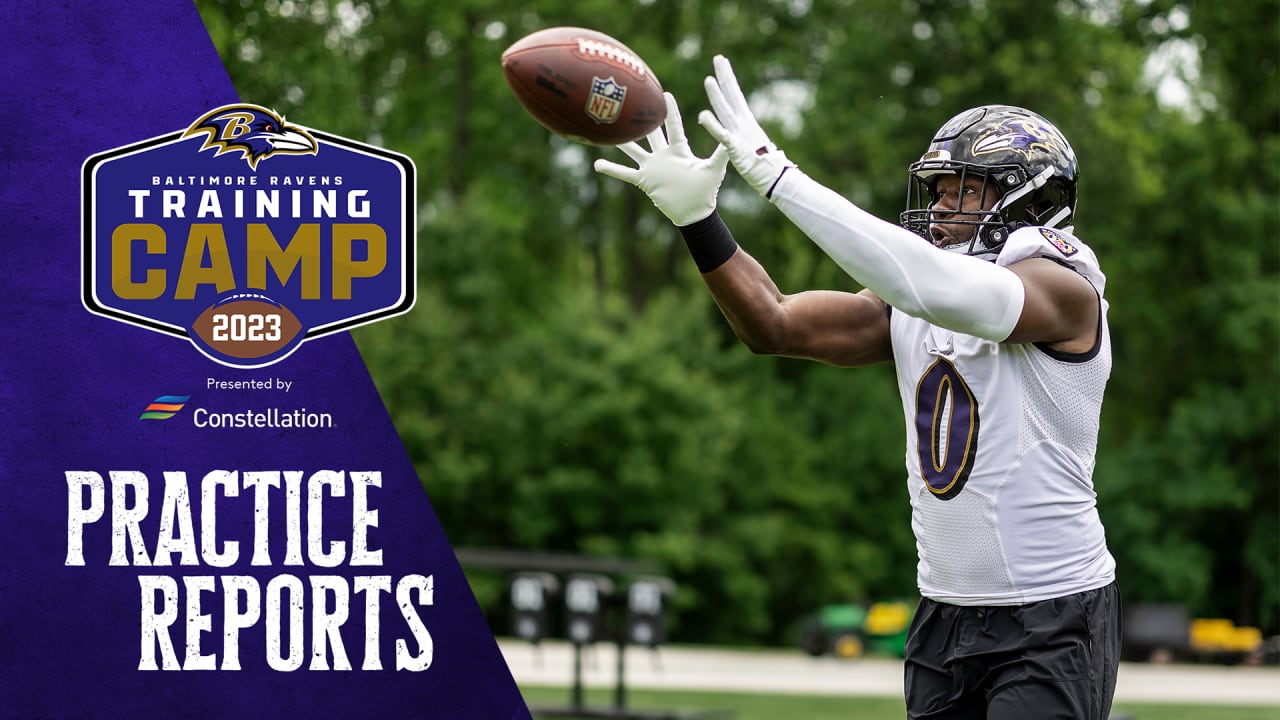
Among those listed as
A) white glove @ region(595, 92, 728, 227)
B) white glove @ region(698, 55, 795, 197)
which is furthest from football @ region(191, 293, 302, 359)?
white glove @ region(698, 55, 795, 197)

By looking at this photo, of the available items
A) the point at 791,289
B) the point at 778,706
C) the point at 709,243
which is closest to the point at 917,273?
the point at 709,243

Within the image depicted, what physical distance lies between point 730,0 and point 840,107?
9.18 feet

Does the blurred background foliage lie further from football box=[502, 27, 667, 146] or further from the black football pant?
the black football pant

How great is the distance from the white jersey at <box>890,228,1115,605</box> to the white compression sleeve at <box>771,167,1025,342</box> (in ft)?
0.54

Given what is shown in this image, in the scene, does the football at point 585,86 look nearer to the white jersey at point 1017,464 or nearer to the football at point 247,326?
the white jersey at point 1017,464

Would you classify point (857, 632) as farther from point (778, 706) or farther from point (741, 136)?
point (741, 136)

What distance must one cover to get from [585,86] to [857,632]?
1129 cm

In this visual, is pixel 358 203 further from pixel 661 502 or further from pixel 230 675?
pixel 661 502

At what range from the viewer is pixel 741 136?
9.33 ft

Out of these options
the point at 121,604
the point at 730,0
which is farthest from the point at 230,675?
the point at 730,0

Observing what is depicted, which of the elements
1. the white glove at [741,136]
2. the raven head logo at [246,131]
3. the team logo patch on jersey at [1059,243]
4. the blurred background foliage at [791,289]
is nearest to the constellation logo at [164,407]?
the raven head logo at [246,131]

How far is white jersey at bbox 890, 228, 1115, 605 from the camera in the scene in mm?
2795

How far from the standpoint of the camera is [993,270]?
2.65 meters

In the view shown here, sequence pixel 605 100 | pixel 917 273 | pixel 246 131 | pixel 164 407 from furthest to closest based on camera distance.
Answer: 1. pixel 246 131
2. pixel 164 407
3. pixel 605 100
4. pixel 917 273
